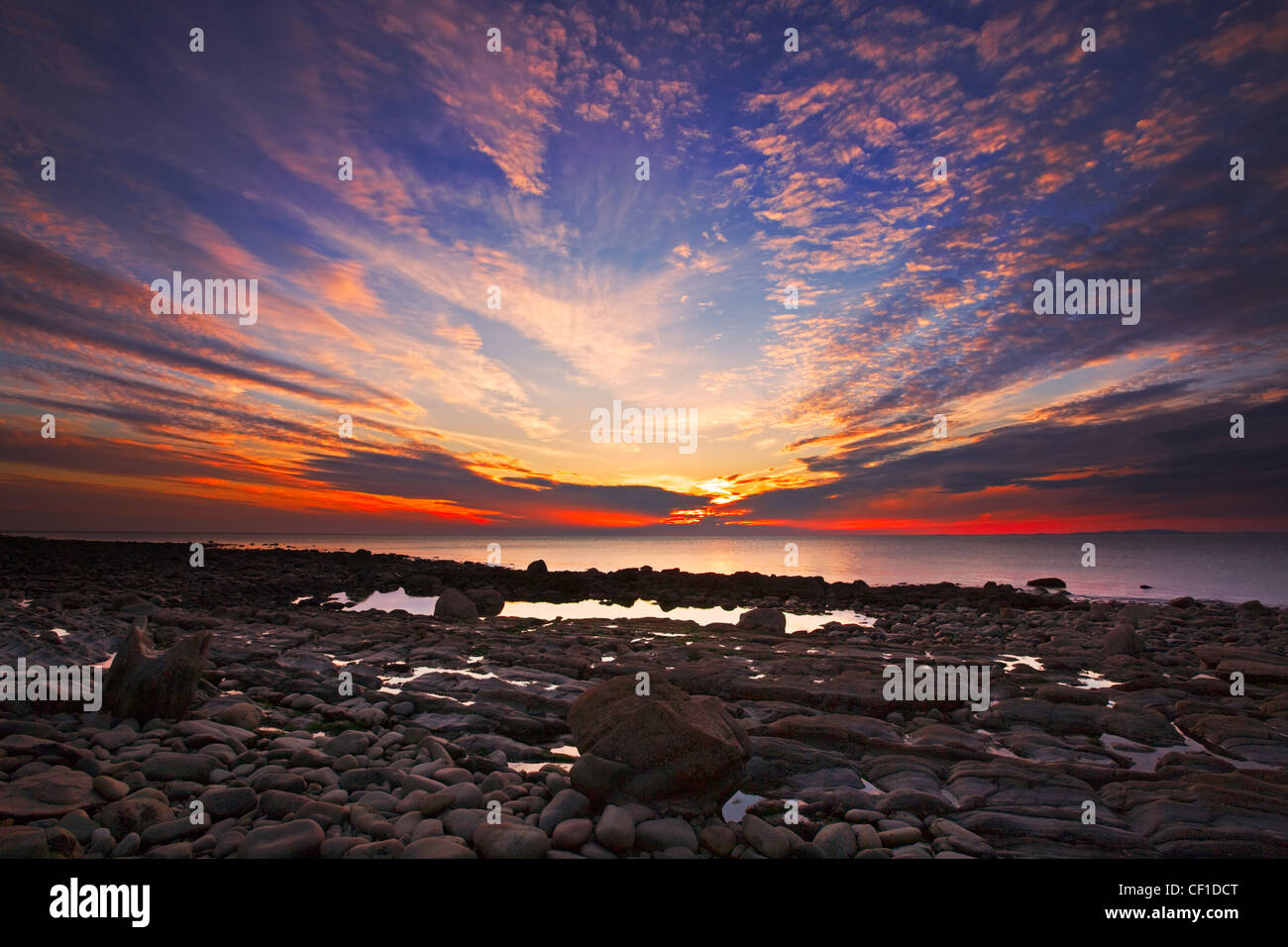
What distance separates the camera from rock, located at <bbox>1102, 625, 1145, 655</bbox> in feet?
48.2

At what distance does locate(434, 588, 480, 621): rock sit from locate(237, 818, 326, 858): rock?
16.9m

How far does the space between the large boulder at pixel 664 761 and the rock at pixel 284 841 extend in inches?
95.2

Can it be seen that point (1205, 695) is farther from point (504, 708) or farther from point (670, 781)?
point (504, 708)

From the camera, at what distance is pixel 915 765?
730 cm

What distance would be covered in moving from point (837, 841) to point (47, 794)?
Answer: 7381 millimetres

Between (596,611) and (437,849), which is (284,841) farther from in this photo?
(596,611)

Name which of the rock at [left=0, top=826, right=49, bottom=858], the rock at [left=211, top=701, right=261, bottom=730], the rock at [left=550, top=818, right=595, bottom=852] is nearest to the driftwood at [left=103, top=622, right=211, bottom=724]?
the rock at [left=211, top=701, right=261, bottom=730]

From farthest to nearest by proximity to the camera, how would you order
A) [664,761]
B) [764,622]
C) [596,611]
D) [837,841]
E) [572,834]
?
[596,611] → [764,622] → [664,761] → [837,841] → [572,834]

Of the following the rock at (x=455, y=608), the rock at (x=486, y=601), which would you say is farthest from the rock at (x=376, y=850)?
the rock at (x=486, y=601)

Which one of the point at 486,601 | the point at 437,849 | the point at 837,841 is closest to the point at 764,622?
the point at 486,601

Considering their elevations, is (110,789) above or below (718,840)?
above

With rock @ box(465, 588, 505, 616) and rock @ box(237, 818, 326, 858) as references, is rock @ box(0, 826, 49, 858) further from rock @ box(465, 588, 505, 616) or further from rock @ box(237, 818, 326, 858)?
rock @ box(465, 588, 505, 616)

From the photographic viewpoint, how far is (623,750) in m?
6.07
